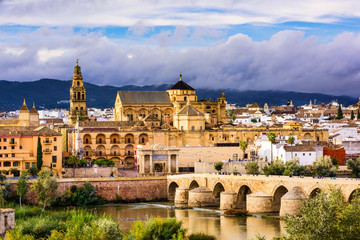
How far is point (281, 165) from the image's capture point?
74.9 m

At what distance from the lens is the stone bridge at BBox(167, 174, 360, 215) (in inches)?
2265

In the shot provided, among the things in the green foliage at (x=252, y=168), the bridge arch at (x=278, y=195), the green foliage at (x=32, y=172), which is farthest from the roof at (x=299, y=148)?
the green foliage at (x=32, y=172)

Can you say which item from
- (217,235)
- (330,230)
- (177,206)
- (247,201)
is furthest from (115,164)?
(330,230)

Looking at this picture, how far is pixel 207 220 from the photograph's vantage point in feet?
205

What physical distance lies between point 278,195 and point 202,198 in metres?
10.8

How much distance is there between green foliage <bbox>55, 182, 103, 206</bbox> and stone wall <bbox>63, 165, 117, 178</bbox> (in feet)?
26.2

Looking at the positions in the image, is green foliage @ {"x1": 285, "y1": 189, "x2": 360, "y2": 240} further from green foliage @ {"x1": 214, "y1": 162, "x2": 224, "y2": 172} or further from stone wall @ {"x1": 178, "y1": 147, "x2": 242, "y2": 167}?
stone wall @ {"x1": 178, "y1": 147, "x2": 242, "y2": 167}

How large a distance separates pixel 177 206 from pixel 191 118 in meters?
35.0

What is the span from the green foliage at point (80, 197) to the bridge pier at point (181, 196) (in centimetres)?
804

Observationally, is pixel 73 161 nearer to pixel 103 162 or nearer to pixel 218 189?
pixel 103 162

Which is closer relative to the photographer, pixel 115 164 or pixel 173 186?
pixel 173 186

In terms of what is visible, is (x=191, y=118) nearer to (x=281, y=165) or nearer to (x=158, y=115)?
(x=158, y=115)

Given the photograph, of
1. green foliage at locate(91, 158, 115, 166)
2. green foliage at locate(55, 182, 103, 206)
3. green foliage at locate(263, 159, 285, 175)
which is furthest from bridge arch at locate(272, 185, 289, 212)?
green foliage at locate(91, 158, 115, 166)

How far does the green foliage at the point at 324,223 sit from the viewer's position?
3741cm
